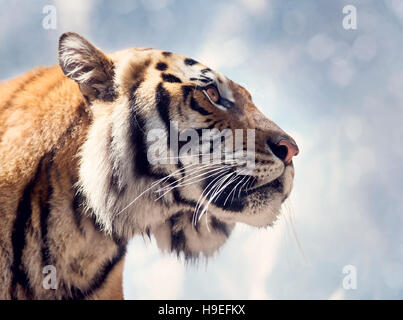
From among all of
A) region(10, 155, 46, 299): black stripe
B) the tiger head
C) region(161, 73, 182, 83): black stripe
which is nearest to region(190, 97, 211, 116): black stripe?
the tiger head

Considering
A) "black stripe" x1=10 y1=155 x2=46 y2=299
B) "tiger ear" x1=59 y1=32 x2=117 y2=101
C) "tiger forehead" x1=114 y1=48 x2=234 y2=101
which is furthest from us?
"tiger forehead" x1=114 y1=48 x2=234 y2=101

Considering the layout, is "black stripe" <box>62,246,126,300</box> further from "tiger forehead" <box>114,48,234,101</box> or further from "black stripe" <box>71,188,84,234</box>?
"tiger forehead" <box>114,48,234,101</box>

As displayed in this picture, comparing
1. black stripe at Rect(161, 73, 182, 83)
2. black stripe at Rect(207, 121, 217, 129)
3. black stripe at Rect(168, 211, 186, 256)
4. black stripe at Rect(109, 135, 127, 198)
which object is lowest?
black stripe at Rect(168, 211, 186, 256)

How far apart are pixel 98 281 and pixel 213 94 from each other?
0.97 m

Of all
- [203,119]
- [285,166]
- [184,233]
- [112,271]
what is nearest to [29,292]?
[112,271]

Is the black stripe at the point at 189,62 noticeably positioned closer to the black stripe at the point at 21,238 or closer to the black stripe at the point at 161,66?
the black stripe at the point at 161,66

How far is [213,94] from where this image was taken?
230 centimetres

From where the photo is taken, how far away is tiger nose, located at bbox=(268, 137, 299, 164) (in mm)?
2188

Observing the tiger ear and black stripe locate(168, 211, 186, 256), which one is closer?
the tiger ear

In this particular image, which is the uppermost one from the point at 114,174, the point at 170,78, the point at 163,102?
the point at 170,78

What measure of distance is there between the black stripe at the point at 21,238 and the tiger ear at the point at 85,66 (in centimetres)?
44

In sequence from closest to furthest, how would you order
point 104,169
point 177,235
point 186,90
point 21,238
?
point 21,238 < point 104,169 < point 186,90 < point 177,235

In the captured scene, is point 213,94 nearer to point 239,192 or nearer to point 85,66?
point 239,192

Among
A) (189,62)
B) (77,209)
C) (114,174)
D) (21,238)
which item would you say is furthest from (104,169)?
(189,62)
